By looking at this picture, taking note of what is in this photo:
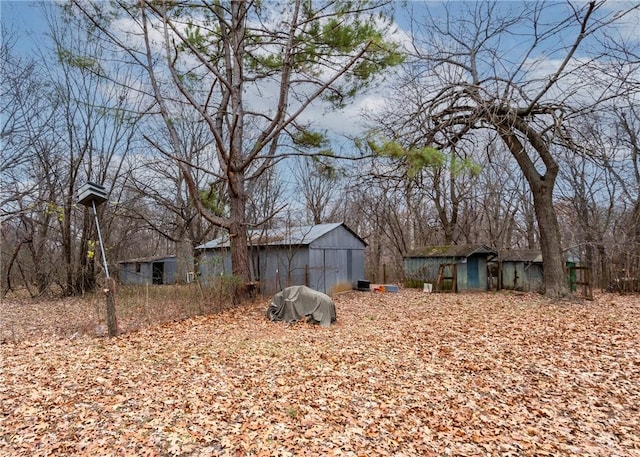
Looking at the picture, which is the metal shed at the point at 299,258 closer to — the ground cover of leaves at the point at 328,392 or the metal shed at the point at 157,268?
the ground cover of leaves at the point at 328,392

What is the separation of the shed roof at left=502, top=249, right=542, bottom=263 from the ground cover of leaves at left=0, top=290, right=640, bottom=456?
21.6 feet

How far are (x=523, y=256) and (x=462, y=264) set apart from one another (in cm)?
226

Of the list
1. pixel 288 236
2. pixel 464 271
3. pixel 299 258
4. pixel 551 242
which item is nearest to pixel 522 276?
pixel 464 271

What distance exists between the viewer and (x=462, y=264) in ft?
46.4

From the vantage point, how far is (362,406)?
12.8 feet

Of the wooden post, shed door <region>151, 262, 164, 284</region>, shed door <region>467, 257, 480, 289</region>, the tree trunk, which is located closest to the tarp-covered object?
the wooden post

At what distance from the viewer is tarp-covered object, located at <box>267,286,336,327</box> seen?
7941 mm

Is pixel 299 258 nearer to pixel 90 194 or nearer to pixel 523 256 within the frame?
pixel 90 194

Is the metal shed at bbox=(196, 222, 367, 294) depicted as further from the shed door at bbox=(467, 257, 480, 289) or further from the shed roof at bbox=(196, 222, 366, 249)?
the shed door at bbox=(467, 257, 480, 289)

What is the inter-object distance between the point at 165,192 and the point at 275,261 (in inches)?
348

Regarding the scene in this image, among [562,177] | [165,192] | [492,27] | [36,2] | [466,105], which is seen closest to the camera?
[492,27]

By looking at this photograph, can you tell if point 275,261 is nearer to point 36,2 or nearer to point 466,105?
point 466,105

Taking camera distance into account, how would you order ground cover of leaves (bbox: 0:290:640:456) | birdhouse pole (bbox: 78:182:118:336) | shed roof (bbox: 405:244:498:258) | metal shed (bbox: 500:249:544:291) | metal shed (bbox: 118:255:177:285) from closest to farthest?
ground cover of leaves (bbox: 0:290:640:456), birdhouse pole (bbox: 78:182:118:336), metal shed (bbox: 500:249:544:291), shed roof (bbox: 405:244:498:258), metal shed (bbox: 118:255:177:285)

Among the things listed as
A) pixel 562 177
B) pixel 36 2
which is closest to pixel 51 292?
pixel 36 2
